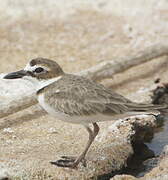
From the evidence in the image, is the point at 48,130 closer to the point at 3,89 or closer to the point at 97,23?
the point at 3,89

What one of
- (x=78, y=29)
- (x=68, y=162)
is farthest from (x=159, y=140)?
(x=78, y=29)

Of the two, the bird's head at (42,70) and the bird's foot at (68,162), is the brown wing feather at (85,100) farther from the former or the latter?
the bird's foot at (68,162)

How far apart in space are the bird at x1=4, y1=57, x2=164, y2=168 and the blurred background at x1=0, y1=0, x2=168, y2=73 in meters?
3.36

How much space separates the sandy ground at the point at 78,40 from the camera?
824 cm

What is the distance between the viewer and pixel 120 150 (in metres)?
6.18

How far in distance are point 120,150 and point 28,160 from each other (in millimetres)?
1006

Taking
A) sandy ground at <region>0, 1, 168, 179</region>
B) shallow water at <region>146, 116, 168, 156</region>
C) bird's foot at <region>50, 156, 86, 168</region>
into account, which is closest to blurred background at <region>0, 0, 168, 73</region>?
sandy ground at <region>0, 1, 168, 179</region>

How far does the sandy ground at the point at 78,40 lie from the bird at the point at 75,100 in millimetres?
1284

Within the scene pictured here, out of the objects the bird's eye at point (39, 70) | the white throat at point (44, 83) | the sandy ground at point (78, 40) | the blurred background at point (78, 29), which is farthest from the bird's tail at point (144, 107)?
the blurred background at point (78, 29)

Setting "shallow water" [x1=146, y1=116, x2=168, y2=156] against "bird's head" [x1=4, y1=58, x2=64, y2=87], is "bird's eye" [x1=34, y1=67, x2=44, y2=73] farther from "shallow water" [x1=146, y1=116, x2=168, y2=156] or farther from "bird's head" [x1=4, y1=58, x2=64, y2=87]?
"shallow water" [x1=146, y1=116, x2=168, y2=156]

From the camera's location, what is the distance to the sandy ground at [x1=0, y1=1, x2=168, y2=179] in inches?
324

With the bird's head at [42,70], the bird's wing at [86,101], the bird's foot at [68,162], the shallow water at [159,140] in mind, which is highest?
the bird's head at [42,70]

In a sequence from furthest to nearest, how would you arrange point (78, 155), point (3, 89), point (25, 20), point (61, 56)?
1. point (25, 20)
2. point (61, 56)
3. point (3, 89)
4. point (78, 155)

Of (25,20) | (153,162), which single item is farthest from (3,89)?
(25,20)
